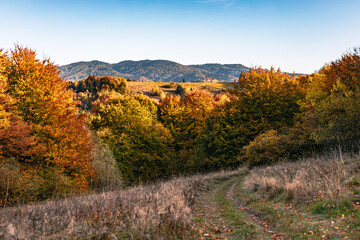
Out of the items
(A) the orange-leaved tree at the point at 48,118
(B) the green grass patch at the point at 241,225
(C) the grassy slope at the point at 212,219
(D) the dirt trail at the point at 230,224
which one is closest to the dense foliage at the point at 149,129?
(A) the orange-leaved tree at the point at 48,118

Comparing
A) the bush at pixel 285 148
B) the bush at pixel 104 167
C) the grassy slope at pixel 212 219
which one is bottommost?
the bush at pixel 104 167

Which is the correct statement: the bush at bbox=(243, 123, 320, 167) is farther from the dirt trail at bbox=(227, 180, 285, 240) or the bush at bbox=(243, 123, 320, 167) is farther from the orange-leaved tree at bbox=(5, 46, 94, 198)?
the orange-leaved tree at bbox=(5, 46, 94, 198)

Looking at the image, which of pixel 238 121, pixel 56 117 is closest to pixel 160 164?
pixel 238 121

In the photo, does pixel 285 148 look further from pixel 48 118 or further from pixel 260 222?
pixel 48 118

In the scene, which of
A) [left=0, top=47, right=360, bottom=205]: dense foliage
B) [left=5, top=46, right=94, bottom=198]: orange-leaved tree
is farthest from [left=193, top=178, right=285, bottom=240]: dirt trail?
[left=5, top=46, right=94, bottom=198]: orange-leaved tree

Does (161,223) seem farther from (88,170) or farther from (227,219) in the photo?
(88,170)

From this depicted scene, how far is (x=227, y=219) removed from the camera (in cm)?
771

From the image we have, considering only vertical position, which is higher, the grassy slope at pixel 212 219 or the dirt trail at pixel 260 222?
the grassy slope at pixel 212 219

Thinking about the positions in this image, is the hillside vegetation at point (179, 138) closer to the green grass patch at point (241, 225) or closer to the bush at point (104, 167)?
the bush at point (104, 167)

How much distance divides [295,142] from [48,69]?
938 inches

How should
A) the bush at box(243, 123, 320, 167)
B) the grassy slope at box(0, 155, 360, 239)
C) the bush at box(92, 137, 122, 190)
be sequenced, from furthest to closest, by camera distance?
1. the bush at box(92, 137, 122, 190)
2. the bush at box(243, 123, 320, 167)
3. the grassy slope at box(0, 155, 360, 239)

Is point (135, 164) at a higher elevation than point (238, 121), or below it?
below

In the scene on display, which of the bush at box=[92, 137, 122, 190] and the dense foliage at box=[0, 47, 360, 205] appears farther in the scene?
the bush at box=[92, 137, 122, 190]

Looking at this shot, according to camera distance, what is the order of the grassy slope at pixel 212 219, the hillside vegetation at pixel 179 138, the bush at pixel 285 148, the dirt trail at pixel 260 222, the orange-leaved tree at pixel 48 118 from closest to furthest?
the grassy slope at pixel 212 219
the dirt trail at pixel 260 222
the hillside vegetation at pixel 179 138
the orange-leaved tree at pixel 48 118
the bush at pixel 285 148
